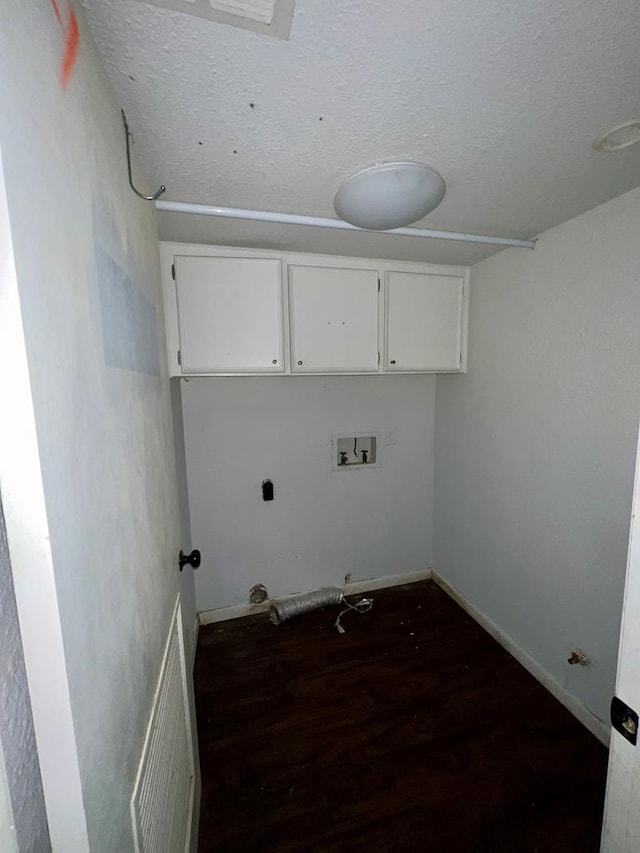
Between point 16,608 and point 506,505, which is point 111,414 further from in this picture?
point 506,505

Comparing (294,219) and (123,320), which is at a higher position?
(294,219)

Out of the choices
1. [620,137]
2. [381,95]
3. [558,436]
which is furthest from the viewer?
[558,436]

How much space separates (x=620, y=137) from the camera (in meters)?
0.97

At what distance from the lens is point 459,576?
240cm

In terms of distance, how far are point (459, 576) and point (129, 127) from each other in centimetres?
287

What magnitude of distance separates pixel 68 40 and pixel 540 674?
2.80 metres

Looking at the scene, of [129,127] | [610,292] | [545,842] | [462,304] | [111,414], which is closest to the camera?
[111,414]

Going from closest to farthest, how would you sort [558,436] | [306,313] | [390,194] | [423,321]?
[390,194] → [558,436] → [306,313] → [423,321]

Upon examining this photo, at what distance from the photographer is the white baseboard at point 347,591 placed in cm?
227

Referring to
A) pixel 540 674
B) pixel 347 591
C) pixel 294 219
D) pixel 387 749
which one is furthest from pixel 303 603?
pixel 294 219

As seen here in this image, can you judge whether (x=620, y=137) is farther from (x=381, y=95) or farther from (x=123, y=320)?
(x=123, y=320)

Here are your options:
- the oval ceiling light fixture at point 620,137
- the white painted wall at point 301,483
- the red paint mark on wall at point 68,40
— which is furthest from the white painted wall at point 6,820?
the white painted wall at point 301,483

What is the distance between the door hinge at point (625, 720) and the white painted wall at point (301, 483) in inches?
71.4

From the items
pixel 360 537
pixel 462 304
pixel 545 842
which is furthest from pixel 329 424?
pixel 545 842
